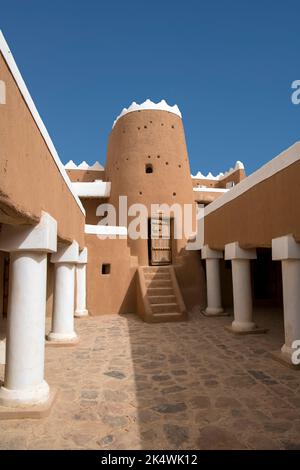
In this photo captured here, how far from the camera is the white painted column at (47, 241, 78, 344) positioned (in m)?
8.13

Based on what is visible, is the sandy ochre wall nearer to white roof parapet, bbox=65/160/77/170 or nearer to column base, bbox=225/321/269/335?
white roof parapet, bbox=65/160/77/170

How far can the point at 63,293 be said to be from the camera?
321 inches

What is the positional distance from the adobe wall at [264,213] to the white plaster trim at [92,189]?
351 inches

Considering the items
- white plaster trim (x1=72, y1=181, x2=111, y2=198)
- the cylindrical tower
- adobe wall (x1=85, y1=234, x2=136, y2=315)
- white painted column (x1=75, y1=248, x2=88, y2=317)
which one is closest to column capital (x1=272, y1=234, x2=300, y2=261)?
white painted column (x1=75, y1=248, x2=88, y2=317)

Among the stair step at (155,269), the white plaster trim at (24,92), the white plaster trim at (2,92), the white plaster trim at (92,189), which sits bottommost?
the stair step at (155,269)

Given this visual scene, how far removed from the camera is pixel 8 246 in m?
4.56

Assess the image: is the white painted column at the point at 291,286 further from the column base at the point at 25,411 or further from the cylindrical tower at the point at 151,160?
the cylindrical tower at the point at 151,160

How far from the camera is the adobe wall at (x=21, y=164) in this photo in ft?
10.7

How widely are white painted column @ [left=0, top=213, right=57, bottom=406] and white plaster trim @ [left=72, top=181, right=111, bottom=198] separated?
13.5m

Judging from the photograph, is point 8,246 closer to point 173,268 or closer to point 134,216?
point 173,268

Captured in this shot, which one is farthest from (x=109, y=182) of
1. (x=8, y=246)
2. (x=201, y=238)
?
(x=8, y=246)

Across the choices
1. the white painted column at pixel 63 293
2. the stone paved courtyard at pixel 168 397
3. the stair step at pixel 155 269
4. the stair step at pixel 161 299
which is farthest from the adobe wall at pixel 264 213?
the white painted column at pixel 63 293

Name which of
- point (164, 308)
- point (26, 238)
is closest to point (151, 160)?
point (164, 308)

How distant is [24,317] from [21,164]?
80.7 inches
